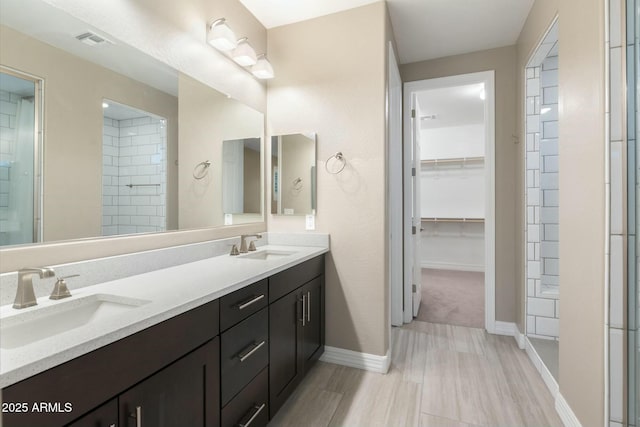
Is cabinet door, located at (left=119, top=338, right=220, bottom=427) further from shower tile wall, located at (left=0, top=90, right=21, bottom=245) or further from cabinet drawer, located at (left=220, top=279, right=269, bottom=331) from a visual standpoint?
shower tile wall, located at (left=0, top=90, right=21, bottom=245)

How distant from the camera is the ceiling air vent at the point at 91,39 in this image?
1.25m

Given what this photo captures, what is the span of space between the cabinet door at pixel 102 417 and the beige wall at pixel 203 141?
106 cm

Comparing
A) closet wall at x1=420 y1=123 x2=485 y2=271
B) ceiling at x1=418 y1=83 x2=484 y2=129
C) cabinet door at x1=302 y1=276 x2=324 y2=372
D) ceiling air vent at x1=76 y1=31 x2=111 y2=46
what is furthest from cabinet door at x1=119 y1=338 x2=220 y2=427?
closet wall at x1=420 y1=123 x2=485 y2=271

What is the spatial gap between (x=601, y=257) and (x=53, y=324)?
206 centimetres

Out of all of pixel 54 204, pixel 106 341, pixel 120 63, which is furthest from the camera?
pixel 120 63

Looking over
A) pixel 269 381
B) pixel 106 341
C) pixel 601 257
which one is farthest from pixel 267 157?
pixel 601 257

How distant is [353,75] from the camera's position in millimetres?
2160

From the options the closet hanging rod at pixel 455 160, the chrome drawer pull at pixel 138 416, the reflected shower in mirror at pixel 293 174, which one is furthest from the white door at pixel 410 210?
the closet hanging rod at pixel 455 160

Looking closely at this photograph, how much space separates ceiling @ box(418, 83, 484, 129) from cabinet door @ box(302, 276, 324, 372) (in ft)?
9.34

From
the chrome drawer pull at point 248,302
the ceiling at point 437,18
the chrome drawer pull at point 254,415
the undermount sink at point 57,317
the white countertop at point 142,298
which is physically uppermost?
the ceiling at point 437,18

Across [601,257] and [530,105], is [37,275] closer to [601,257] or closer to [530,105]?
[601,257]

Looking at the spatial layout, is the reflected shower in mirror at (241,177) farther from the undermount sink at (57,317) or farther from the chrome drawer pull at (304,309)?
the undermount sink at (57,317)

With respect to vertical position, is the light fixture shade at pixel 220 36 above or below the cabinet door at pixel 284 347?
above

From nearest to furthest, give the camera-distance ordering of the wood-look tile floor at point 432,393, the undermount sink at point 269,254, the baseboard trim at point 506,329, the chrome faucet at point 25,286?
the chrome faucet at point 25,286 → the wood-look tile floor at point 432,393 → the undermount sink at point 269,254 → the baseboard trim at point 506,329
